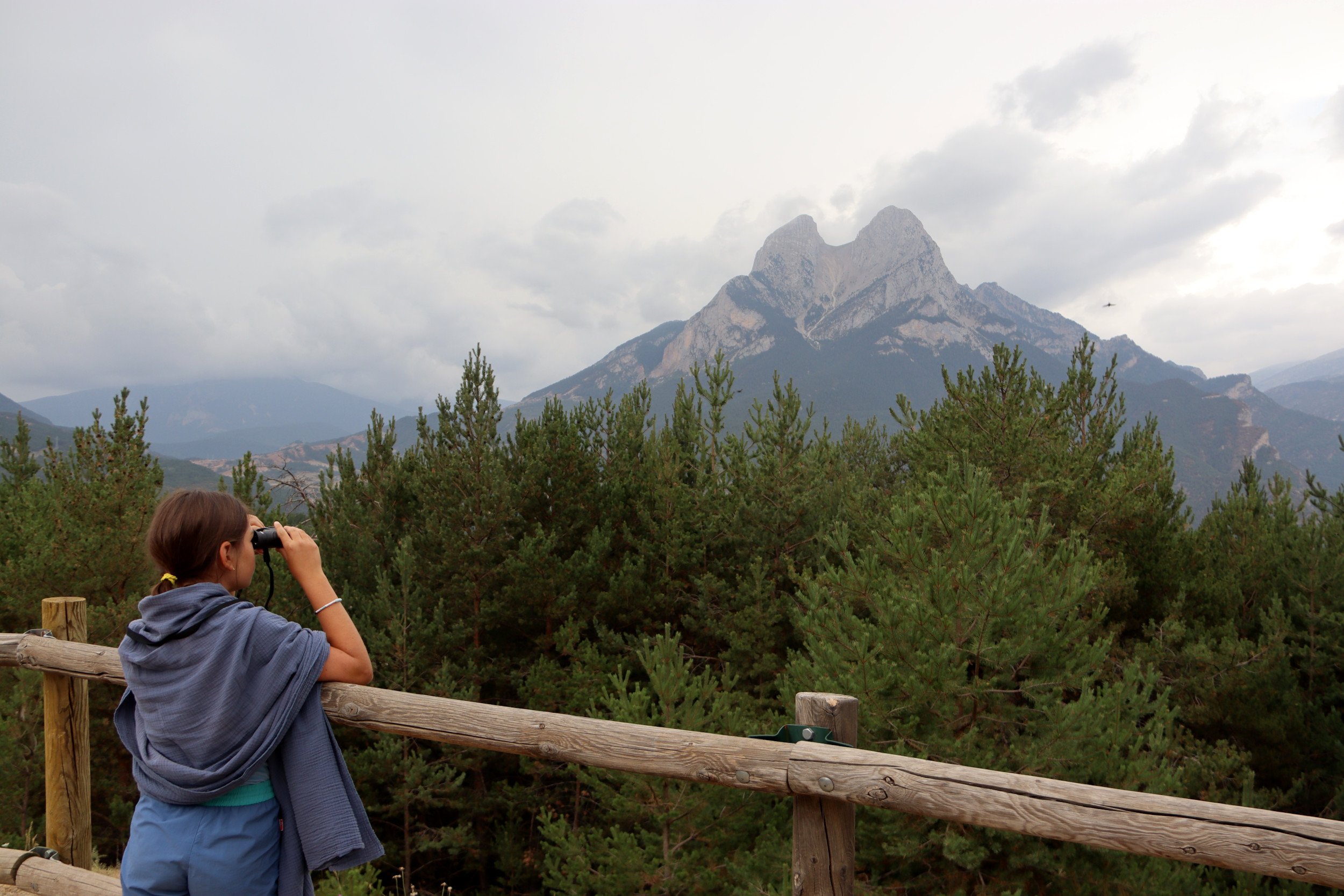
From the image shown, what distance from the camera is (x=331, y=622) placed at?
1.74 metres

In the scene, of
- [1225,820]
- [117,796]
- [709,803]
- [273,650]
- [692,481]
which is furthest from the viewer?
[692,481]

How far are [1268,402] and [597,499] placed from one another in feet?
704

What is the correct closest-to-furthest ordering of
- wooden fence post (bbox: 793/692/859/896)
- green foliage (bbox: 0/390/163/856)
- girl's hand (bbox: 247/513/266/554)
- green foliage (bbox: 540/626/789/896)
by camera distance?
girl's hand (bbox: 247/513/266/554) → wooden fence post (bbox: 793/692/859/896) → green foliage (bbox: 540/626/789/896) → green foliage (bbox: 0/390/163/856)

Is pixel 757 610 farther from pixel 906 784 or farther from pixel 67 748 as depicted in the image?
pixel 906 784

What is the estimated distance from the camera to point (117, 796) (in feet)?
34.7

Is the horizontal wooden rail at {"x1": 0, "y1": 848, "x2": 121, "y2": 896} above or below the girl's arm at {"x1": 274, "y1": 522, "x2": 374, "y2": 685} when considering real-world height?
below

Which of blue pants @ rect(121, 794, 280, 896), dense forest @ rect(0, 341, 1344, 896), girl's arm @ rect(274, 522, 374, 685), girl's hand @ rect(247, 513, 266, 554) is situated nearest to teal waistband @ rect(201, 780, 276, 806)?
blue pants @ rect(121, 794, 280, 896)

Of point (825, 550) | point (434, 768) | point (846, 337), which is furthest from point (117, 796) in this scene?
point (846, 337)

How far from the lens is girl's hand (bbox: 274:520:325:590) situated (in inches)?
68.9

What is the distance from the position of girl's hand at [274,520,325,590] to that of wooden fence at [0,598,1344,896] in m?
0.48

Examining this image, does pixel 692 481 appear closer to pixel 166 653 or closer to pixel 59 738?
pixel 59 738

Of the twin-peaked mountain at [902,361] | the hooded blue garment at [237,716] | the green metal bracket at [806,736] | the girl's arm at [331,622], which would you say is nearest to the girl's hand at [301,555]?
the girl's arm at [331,622]

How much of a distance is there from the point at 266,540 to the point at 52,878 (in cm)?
241

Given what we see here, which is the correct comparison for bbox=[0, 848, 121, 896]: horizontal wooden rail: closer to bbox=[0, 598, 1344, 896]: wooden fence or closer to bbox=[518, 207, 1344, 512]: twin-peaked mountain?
bbox=[0, 598, 1344, 896]: wooden fence
